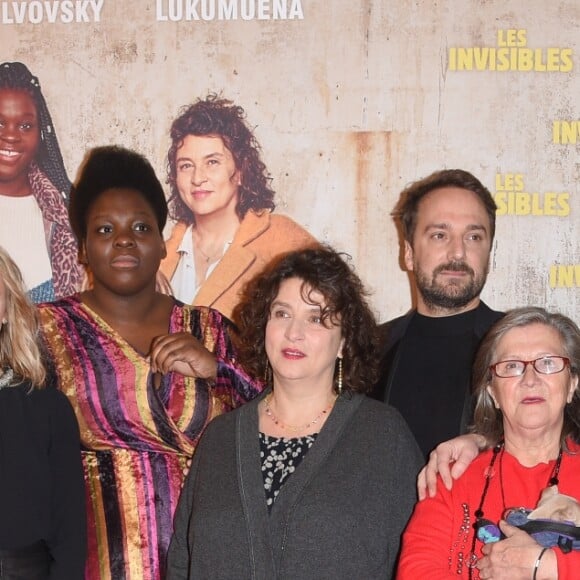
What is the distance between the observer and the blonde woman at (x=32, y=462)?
7.09 ft

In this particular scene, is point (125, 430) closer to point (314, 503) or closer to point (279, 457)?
point (279, 457)

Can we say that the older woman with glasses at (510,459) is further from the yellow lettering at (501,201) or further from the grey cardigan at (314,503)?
the yellow lettering at (501,201)

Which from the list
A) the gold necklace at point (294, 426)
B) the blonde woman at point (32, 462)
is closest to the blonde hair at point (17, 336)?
the blonde woman at point (32, 462)

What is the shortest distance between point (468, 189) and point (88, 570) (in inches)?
63.2

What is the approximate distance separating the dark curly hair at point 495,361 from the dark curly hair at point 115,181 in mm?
1288

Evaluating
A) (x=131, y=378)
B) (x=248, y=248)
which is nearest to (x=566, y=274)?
(x=248, y=248)

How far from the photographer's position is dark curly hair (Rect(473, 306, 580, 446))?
2000 mm

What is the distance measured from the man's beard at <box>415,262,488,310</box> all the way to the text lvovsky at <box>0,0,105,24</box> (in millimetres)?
1728

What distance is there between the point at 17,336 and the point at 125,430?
47 cm

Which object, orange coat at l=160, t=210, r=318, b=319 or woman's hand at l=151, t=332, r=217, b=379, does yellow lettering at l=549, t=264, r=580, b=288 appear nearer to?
orange coat at l=160, t=210, r=318, b=319

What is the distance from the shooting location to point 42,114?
3402 millimetres

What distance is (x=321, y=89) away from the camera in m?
3.33

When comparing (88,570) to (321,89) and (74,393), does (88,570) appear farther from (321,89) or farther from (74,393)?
(321,89)

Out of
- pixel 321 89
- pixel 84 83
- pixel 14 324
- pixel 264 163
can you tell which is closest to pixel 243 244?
pixel 264 163
